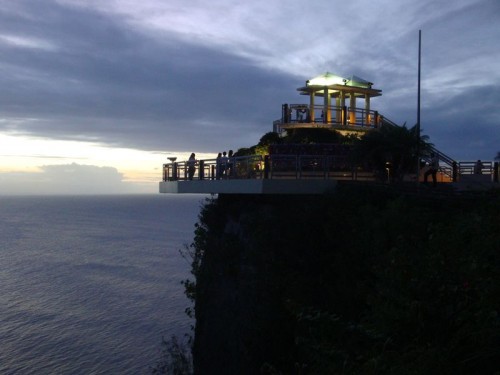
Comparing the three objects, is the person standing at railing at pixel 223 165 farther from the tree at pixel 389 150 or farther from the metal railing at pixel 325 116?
the metal railing at pixel 325 116

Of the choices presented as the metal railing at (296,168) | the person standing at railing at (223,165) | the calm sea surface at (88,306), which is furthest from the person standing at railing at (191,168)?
the calm sea surface at (88,306)

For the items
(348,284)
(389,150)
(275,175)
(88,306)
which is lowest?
(88,306)

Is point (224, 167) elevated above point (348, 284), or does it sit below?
above

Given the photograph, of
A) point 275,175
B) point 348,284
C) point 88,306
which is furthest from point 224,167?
point 88,306

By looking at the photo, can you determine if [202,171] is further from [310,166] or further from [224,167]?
[310,166]

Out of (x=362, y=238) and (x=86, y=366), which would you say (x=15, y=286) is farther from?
(x=362, y=238)

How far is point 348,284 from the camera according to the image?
1505 cm

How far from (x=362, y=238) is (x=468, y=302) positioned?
746 cm

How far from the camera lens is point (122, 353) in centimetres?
4212

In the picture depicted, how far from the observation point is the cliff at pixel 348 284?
7730mm

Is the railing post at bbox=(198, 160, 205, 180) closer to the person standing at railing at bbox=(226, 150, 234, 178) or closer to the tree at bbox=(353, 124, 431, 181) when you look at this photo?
the person standing at railing at bbox=(226, 150, 234, 178)

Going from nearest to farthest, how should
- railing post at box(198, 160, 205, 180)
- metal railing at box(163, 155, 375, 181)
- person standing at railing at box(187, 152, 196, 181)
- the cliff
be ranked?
1. the cliff
2. metal railing at box(163, 155, 375, 181)
3. railing post at box(198, 160, 205, 180)
4. person standing at railing at box(187, 152, 196, 181)

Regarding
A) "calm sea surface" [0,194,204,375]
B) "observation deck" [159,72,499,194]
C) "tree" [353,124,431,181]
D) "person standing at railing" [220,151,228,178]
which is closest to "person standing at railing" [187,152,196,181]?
"observation deck" [159,72,499,194]

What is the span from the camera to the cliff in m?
7.73
